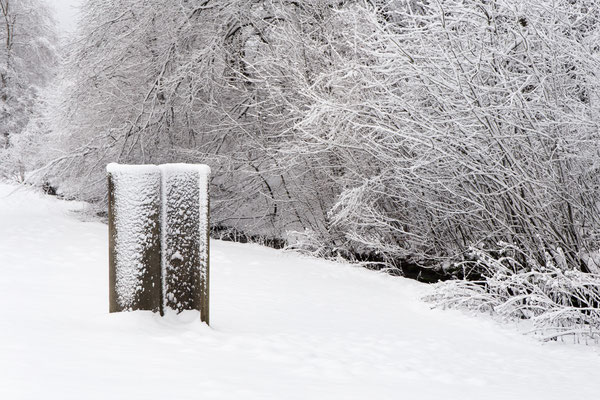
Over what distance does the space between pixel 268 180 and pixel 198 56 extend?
2.36 m

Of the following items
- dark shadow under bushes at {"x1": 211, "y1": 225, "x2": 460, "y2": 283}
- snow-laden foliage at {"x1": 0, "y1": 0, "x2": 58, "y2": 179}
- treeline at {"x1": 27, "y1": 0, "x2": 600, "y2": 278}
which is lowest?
dark shadow under bushes at {"x1": 211, "y1": 225, "x2": 460, "y2": 283}

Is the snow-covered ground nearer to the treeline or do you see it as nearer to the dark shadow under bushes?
the treeline

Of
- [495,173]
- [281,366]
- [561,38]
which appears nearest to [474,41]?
[561,38]

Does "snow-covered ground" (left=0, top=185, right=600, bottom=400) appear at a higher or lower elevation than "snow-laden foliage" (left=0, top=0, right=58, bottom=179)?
lower

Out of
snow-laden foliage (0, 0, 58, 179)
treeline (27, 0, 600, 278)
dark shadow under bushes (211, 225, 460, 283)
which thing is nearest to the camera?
treeline (27, 0, 600, 278)

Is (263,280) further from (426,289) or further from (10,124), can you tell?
(10,124)

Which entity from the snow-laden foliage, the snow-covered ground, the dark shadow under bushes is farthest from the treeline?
the snow-laden foliage

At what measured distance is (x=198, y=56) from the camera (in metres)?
9.18

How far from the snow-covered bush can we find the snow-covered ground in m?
0.18

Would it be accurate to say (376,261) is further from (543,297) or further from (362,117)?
(543,297)

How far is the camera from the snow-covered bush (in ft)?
13.7

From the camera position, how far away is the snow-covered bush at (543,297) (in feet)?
13.7

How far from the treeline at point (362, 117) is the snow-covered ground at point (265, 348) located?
3.58 ft

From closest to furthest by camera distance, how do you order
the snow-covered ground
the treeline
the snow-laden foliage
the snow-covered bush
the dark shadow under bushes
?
the snow-covered ground, the snow-covered bush, the treeline, the dark shadow under bushes, the snow-laden foliage
